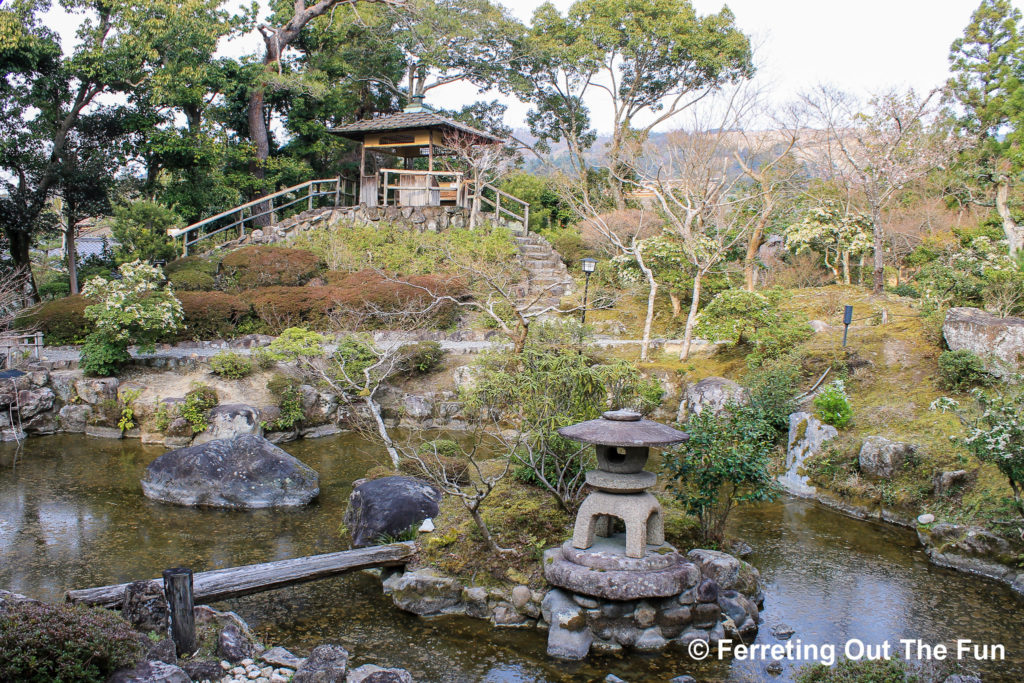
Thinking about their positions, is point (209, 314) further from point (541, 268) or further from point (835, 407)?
point (835, 407)

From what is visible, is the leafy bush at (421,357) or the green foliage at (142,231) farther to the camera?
the green foliage at (142,231)

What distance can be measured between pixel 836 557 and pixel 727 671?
311cm

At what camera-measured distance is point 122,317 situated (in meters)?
A: 14.2

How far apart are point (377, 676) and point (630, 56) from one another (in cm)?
2510

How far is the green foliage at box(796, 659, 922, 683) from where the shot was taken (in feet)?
16.4

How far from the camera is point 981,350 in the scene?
11156 millimetres

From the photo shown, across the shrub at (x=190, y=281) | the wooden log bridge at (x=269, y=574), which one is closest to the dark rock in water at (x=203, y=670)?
the wooden log bridge at (x=269, y=574)

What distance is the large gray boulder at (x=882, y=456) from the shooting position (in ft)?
32.9

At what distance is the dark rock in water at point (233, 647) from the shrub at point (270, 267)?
13.8 m

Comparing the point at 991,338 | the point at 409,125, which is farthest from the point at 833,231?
the point at 409,125

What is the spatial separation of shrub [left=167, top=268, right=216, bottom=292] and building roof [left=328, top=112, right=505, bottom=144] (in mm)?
8504

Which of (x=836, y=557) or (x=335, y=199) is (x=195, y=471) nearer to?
(x=836, y=557)

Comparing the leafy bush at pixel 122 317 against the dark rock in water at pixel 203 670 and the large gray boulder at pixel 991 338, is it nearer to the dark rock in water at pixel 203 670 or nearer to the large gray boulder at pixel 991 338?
the dark rock in water at pixel 203 670

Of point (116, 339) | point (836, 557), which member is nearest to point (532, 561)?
point (836, 557)
